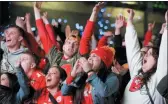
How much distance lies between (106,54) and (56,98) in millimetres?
286

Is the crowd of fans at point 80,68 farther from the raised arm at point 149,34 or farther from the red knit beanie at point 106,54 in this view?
the raised arm at point 149,34

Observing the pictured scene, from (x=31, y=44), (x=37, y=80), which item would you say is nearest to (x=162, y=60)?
(x=37, y=80)

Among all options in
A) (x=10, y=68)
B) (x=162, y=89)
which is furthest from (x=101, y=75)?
(x=10, y=68)

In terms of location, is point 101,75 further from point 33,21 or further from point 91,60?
point 33,21

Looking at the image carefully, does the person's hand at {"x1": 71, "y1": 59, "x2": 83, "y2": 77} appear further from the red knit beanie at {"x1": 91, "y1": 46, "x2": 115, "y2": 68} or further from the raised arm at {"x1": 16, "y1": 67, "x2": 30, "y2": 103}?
the raised arm at {"x1": 16, "y1": 67, "x2": 30, "y2": 103}

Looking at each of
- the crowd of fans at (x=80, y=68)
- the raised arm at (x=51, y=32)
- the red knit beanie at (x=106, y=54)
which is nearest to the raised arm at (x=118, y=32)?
the crowd of fans at (x=80, y=68)

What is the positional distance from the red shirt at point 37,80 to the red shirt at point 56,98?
5 cm

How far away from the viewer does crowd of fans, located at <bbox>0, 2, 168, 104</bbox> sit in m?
1.40

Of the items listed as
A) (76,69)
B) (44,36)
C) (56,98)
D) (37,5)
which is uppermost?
(37,5)

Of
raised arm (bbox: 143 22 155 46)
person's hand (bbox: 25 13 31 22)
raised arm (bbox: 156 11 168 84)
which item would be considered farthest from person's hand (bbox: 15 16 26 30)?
raised arm (bbox: 156 11 168 84)

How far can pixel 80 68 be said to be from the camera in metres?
1.43

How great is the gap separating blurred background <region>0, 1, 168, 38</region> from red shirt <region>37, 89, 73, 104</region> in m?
0.50

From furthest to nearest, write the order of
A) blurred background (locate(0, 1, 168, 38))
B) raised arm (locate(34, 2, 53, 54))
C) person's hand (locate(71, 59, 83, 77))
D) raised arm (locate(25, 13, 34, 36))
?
blurred background (locate(0, 1, 168, 38)) → raised arm (locate(25, 13, 34, 36)) → raised arm (locate(34, 2, 53, 54)) → person's hand (locate(71, 59, 83, 77))

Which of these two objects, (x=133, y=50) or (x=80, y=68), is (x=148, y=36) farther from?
(x=80, y=68)
